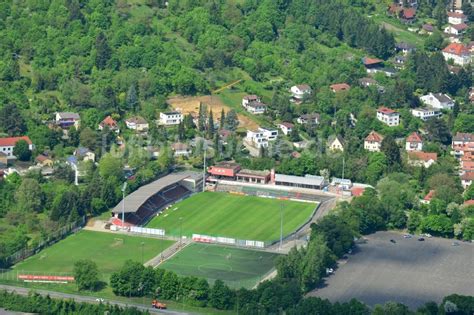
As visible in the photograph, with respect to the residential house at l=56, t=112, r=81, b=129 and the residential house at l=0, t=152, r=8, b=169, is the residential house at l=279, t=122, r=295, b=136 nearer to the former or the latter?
the residential house at l=56, t=112, r=81, b=129

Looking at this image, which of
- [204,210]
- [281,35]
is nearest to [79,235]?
[204,210]

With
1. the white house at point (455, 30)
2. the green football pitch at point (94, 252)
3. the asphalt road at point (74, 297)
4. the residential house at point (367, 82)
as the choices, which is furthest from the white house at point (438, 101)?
the asphalt road at point (74, 297)

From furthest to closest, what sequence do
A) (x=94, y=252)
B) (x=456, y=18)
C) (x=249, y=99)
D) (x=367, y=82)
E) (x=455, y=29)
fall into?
(x=456, y=18)
(x=455, y=29)
(x=367, y=82)
(x=249, y=99)
(x=94, y=252)

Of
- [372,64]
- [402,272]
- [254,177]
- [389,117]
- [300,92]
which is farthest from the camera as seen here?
[372,64]

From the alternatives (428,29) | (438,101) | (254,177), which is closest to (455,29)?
(428,29)

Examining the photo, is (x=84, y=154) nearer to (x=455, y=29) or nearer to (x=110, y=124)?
(x=110, y=124)

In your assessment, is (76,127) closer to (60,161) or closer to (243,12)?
(60,161)
